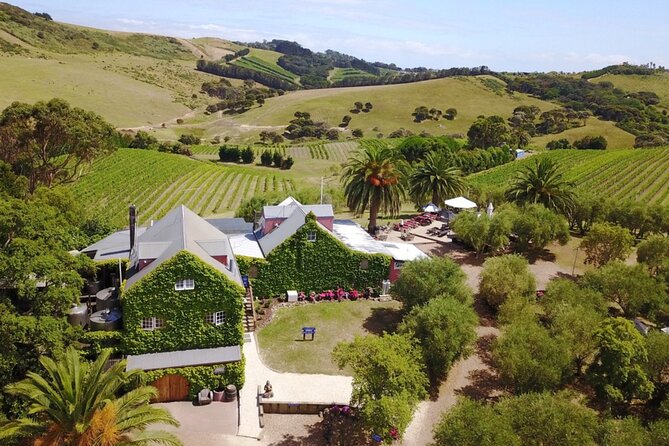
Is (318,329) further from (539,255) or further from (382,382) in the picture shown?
(539,255)

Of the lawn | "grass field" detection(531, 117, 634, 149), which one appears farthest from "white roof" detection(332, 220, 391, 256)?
"grass field" detection(531, 117, 634, 149)

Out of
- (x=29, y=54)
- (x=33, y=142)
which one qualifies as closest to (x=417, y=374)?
(x=33, y=142)

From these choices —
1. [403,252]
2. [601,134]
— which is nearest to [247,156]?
[403,252]

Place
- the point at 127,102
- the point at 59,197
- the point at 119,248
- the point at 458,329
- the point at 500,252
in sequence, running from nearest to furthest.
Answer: the point at 458,329
the point at 119,248
the point at 59,197
the point at 500,252
the point at 127,102

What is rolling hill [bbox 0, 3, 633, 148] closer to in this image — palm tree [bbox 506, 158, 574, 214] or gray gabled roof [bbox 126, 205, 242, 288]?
palm tree [bbox 506, 158, 574, 214]

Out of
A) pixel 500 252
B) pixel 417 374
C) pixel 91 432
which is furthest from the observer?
pixel 500 252

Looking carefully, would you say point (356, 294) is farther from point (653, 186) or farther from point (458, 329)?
point (653, 186)

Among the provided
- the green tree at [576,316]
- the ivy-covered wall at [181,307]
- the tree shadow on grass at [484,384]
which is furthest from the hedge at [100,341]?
the green tree at [576,316]
